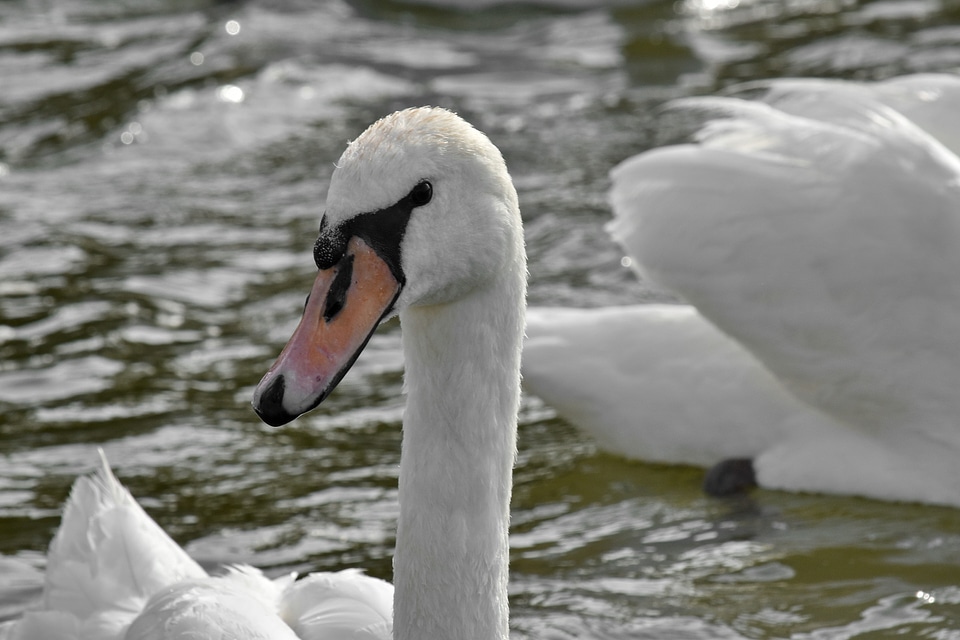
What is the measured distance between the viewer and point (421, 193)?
302 cm

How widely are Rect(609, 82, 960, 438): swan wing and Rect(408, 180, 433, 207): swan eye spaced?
2.28 meters

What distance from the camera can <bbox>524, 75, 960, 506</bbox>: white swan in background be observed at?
5000mm

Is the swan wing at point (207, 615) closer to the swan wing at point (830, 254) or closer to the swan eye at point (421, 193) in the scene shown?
the swan eye at point (421, 193)

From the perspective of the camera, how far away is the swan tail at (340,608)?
12.1 feet

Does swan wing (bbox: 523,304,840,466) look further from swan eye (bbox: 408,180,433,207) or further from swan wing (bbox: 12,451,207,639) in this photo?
swan eye (bbox: 408,180,433,207)

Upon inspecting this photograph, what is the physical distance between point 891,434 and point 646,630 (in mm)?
1286

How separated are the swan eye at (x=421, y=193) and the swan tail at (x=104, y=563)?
157 cm

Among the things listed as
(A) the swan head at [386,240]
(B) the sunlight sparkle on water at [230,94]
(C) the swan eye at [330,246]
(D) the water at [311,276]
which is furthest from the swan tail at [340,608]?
(B) the sunlight sparkle on water at [230,94]

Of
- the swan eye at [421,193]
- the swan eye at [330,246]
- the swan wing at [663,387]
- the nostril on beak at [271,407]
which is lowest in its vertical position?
the swan wing at [663,387]

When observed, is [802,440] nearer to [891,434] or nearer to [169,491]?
[891,434]

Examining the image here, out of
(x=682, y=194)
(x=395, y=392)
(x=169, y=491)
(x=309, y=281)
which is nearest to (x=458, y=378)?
(x=682, y=194)

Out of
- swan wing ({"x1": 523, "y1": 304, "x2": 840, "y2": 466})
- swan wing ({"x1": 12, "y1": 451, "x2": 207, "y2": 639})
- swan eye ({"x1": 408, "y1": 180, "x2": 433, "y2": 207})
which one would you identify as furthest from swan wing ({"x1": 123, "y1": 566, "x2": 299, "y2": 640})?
swan wing ({"x1": 523, "y1": 304, "x2": 840, "y2": 466})

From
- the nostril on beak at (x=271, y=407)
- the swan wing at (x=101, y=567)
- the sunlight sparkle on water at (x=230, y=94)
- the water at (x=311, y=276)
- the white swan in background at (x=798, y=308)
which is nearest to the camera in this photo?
the nostril on beak at (x=271, y=407)

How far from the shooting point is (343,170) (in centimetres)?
296
